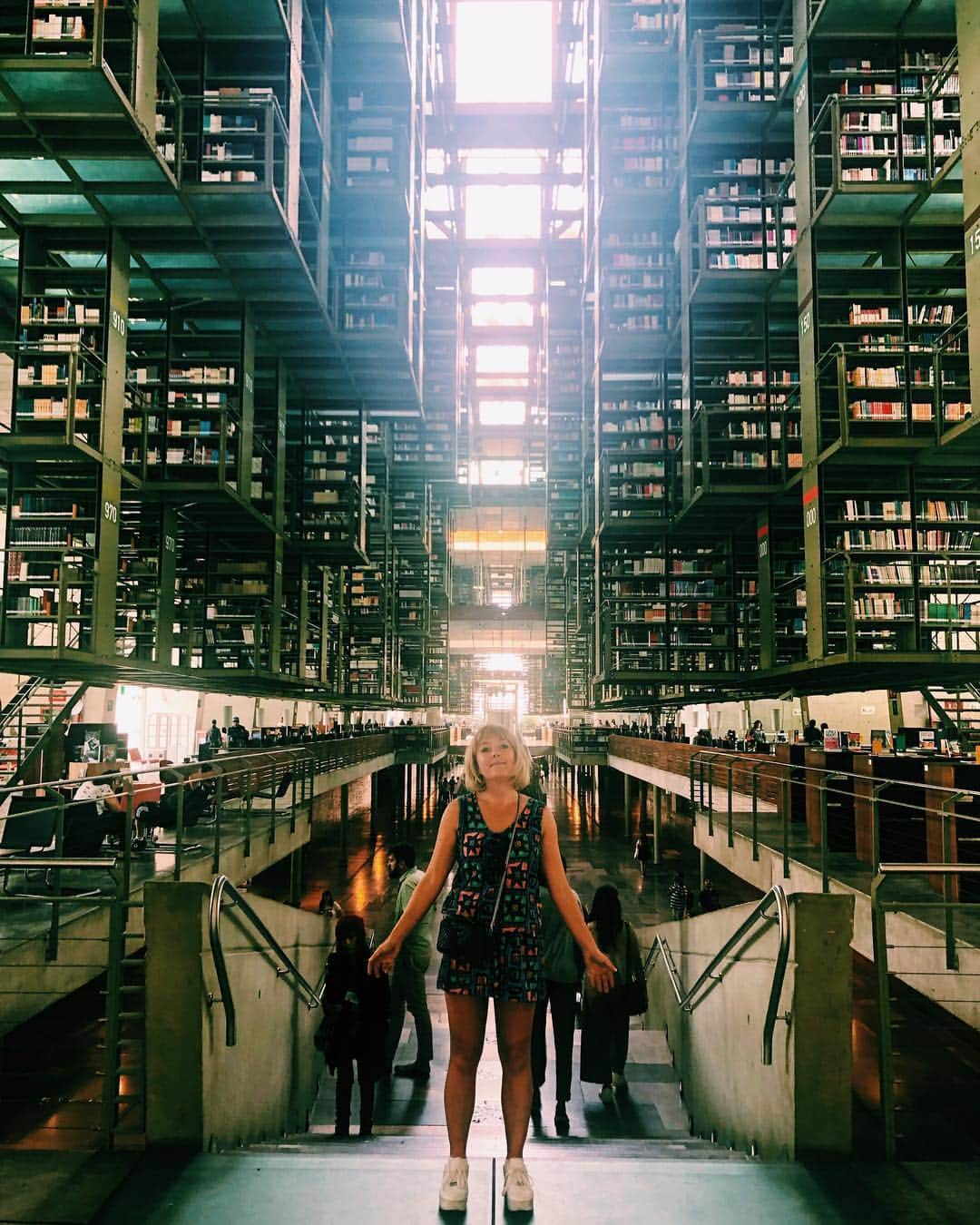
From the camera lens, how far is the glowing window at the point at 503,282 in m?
38.5

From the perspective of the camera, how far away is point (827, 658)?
7.76m

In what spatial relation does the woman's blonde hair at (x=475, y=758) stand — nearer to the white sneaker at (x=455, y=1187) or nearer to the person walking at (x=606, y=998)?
the white sneaker at (x=455, y=1187)

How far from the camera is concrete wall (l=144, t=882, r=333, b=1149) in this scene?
8.03 ft

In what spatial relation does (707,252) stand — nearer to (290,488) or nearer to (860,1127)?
(290,488)

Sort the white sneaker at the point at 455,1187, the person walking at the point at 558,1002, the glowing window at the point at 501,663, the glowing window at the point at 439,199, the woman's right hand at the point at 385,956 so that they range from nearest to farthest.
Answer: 1. the white sneaker at the point at 455,1187
2. the woman's right hand at the point at 385,956
3. the person walking at the point at 558,1002
4. the glowing window at the point at 439,199
5. the glowing window at the point at 501,663

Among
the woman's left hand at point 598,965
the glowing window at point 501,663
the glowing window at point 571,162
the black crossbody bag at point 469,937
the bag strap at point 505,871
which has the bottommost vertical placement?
the woman's left hand at point 598,965

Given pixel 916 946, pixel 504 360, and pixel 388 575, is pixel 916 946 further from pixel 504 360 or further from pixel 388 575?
pixel 504 360

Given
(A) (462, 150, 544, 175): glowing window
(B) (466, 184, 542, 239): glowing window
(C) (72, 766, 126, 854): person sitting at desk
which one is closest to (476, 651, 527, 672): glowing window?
(B) (466, 184, 542, 239): glowing window

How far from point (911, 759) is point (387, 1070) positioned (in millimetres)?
3630

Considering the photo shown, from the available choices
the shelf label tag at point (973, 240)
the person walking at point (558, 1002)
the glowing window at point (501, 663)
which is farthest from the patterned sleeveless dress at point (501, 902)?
the glowing window at point (501, 663)

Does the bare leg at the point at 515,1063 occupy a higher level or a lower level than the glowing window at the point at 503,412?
lower

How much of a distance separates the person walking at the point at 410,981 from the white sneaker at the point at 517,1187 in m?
2.54

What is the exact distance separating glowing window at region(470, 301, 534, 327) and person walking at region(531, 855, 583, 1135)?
39.0 metres

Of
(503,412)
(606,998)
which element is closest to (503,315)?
(503,412)
